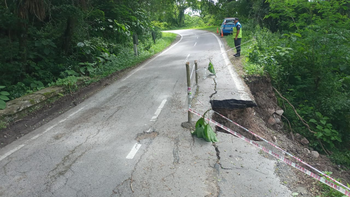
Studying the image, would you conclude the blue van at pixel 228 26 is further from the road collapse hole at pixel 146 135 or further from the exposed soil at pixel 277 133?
the road collapse hole at pixel 146 135

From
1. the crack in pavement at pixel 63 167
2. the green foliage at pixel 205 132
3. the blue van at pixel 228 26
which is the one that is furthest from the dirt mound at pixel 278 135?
the blue van at pixel 228 26

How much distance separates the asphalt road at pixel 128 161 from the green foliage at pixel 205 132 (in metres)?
0.14

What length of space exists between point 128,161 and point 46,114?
12.4ft

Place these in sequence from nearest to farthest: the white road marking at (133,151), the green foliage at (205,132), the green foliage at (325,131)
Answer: the white road marking at (133,151) < the green foliage at (205,132) < the green foliage at (325,131)

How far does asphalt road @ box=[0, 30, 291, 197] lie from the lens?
3254mm

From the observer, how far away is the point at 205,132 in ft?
14.4

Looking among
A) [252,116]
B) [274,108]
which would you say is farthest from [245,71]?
[252,116]

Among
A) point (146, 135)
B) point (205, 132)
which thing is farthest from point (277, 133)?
point (146, 135)

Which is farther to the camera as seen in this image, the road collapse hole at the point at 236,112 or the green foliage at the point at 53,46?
the green foliage at the point at 53,46

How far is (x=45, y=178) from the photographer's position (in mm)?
3543

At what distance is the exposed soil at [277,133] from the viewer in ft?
11.0

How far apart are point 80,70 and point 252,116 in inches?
284

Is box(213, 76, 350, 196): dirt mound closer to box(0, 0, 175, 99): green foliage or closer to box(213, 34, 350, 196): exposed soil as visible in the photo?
box(213, 34, 350, 196): exposed soil

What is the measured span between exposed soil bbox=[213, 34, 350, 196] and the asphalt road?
0.88 feet
